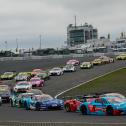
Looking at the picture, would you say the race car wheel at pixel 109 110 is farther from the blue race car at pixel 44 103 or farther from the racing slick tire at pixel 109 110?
the blue race car at pixel 44 103

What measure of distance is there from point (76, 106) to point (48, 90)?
24.5 metres

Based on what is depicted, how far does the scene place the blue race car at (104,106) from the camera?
27291 mm

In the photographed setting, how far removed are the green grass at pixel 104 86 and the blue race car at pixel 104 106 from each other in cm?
1742

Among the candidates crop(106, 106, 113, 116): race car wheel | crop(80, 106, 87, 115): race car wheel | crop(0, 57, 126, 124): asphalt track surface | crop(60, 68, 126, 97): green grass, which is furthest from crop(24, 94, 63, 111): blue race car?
crop(60, 68, 126, 97): green grass

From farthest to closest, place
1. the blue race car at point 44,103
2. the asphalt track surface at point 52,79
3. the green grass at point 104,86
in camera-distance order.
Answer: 1. the green grass at point 104,86
2. the blue race car at point 44,103
3. the asphalt track surface at point 52,79

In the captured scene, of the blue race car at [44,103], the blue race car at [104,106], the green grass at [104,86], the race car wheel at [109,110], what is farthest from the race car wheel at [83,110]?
the green grass at [104,86]

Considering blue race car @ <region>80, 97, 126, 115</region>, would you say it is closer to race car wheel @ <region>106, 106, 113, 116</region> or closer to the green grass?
race car wheel @ <region>106, 106, 113, 116</region>

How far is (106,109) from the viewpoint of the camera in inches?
1107

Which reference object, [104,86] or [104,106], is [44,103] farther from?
[104,86]

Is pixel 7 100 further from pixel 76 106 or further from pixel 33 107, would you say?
pixel 76 106

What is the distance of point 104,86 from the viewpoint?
181 ft

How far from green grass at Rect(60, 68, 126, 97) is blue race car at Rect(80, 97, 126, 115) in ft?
57.1

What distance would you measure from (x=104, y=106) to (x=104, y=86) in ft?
88.2

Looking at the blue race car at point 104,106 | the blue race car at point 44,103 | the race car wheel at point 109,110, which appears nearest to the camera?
the blue race car at point 104,106
